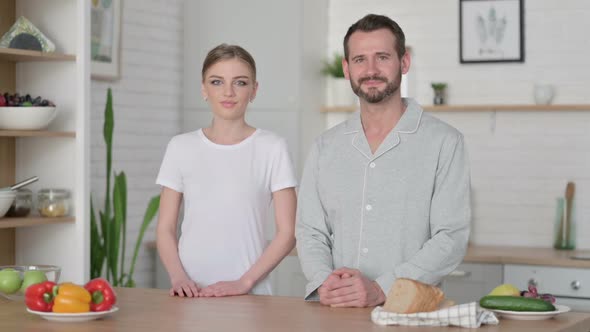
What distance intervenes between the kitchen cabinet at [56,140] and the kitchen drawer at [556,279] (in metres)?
2.22

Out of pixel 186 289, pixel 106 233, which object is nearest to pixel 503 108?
pixel 106 233

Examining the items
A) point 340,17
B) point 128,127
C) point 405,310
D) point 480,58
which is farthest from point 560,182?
point 405,310

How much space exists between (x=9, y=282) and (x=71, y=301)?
0.49 metres

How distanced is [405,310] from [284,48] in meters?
3.58

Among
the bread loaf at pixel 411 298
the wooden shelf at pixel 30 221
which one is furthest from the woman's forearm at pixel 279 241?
the wooden shelf at pixel 30 221

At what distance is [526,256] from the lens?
17.5 ft

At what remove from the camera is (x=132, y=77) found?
594cm

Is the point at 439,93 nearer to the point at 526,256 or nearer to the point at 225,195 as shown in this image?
the point at 526,256

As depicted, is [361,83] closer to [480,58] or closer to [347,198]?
[347,198]

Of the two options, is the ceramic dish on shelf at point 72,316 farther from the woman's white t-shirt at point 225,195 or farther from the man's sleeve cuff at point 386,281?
the man's sleeve cuff at point 386,281

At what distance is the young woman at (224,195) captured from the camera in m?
3.40

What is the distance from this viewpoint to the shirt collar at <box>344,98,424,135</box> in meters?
3.20

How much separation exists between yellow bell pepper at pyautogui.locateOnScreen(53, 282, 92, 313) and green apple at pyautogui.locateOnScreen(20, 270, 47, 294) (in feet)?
1.29

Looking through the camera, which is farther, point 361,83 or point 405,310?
point 361,83
